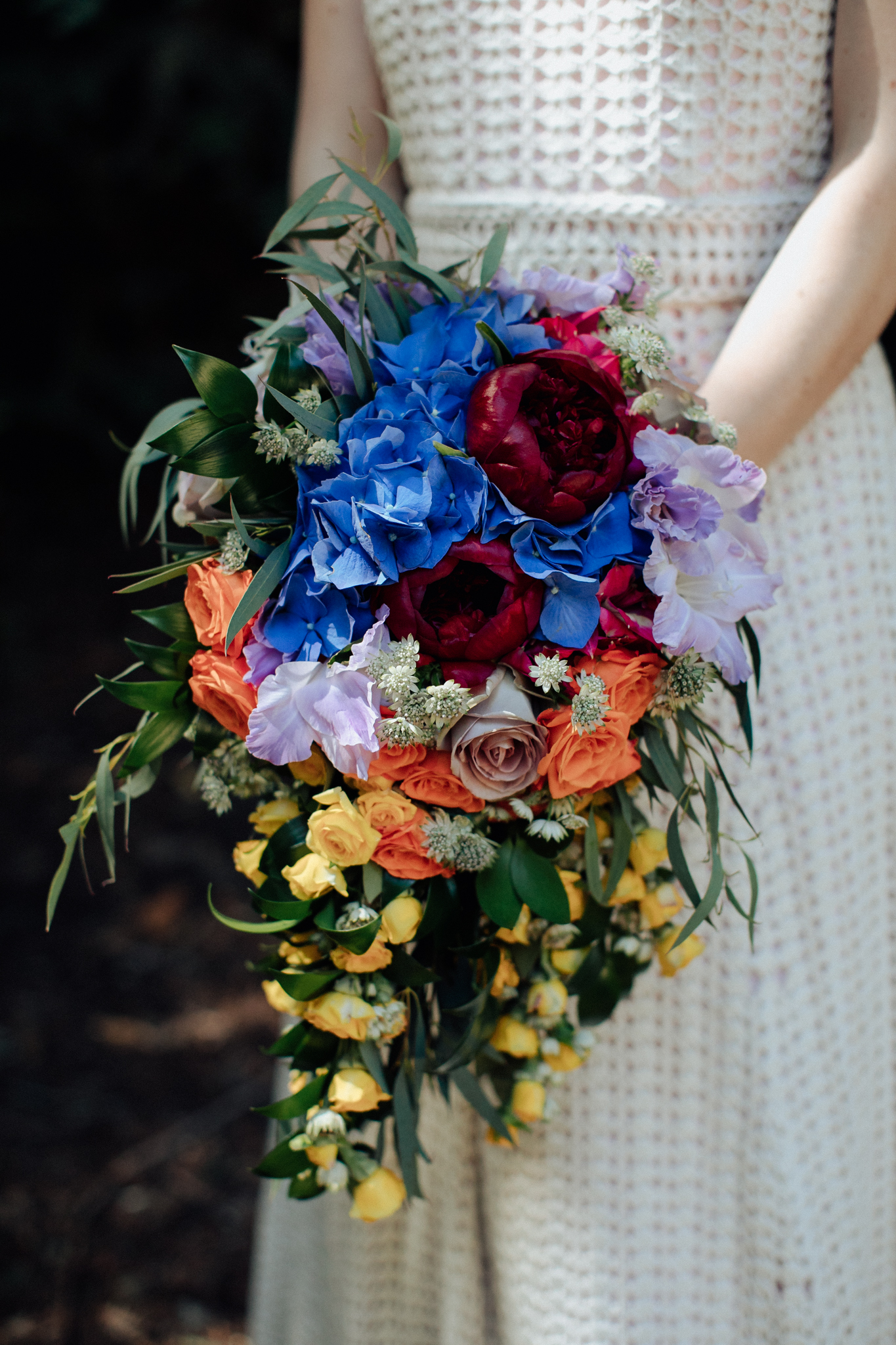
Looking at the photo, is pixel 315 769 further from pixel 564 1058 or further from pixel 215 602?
pixel 564 1058

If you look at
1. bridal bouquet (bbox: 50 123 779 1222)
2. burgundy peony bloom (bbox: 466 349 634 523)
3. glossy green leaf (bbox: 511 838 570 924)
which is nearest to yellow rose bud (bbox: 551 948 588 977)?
bridal bouquet (bbox: 50 123 779 1222)

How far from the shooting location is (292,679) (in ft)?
2.06

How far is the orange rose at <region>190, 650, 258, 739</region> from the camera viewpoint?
0.65m

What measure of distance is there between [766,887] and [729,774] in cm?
11

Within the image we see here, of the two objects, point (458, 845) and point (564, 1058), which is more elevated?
point (458, 845)

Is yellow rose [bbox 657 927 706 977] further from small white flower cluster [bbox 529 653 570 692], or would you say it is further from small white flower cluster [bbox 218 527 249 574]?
small white flower cluster [bbox 218 527 249 574]

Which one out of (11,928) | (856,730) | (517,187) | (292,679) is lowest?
(11,928)

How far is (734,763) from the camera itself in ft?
2.98

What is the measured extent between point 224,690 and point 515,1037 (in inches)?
13.9

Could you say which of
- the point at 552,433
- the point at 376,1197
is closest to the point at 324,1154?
the point at 376,1197

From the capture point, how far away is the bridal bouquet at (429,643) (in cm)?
63

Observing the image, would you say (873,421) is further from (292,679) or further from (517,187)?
(292,679)

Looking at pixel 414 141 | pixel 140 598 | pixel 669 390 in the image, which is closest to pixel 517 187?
pixel 414 141

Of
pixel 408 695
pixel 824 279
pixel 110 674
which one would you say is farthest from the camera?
pixel 110 674
